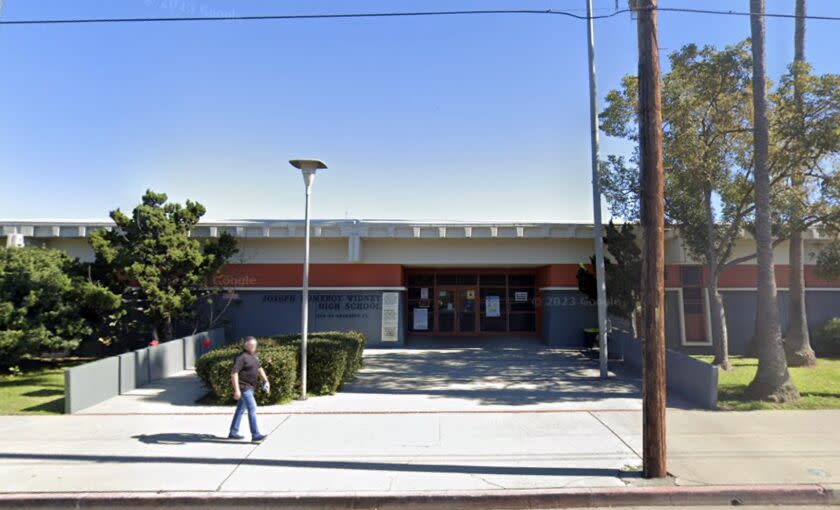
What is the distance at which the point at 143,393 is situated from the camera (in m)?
12.0

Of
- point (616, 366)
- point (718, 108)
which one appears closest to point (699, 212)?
point (718, 108)

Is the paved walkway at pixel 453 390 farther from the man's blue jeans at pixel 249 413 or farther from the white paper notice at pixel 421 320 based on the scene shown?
the white paper notice at pixel 421 320

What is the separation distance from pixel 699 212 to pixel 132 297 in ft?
56.6

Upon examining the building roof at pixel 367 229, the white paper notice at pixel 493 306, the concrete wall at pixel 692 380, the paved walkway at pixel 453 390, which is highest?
the building roof at pixel 367 229

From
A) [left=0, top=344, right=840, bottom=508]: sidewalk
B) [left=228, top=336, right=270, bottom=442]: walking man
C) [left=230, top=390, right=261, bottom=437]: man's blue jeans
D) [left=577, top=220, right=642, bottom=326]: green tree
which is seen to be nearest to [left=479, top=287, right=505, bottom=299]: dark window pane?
[left=577, top=220, right=642, bottom=326]: green tree

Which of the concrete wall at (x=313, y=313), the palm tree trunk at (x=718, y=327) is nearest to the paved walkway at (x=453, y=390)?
the concrete wall at (x=313, y=313)

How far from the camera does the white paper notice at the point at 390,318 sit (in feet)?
65.8

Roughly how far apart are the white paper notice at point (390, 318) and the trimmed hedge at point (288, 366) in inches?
252

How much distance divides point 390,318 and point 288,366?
9.49 m

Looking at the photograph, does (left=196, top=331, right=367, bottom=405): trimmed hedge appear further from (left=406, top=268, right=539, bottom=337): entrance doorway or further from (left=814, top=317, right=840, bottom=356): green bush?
(left=814, top=317, right=840, bottom=356): green bush

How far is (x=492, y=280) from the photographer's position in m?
23.0

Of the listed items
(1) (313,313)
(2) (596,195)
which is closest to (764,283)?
(2) (596,195)

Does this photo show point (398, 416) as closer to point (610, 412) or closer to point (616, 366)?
point (610, 412)

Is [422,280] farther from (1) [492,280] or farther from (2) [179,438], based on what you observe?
(2) [179,438]
